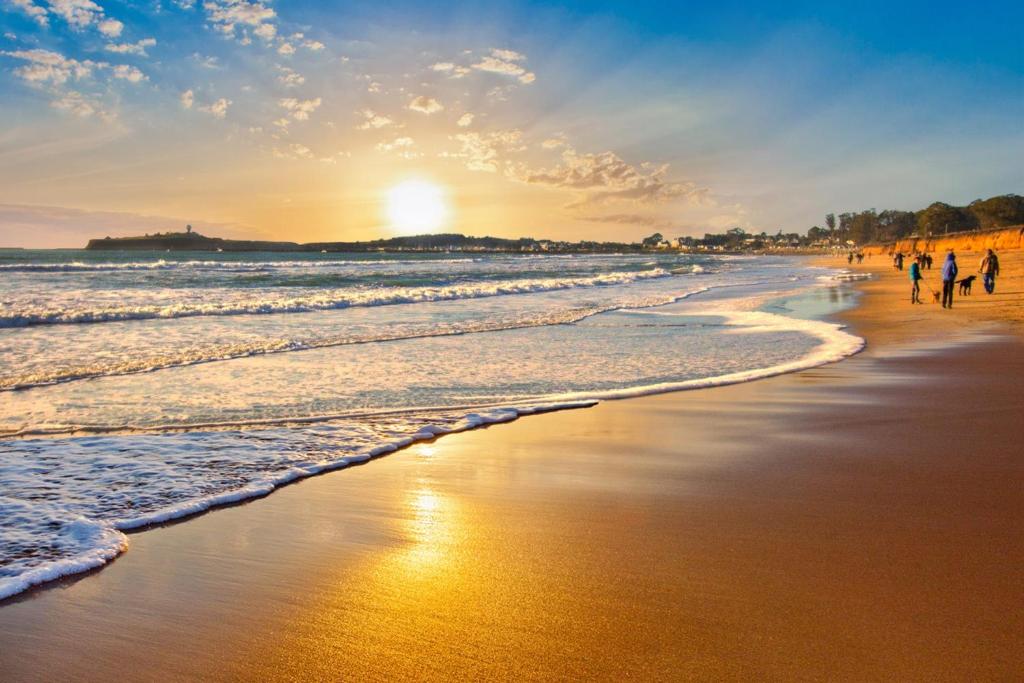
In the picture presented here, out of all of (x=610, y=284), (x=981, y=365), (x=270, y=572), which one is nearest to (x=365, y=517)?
(x=270, y=572)

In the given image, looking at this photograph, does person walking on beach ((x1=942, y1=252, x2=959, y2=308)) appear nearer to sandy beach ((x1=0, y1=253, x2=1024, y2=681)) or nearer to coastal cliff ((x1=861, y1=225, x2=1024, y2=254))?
sandy beach ((x1=0, y1=253, x2=1024, y2=681))

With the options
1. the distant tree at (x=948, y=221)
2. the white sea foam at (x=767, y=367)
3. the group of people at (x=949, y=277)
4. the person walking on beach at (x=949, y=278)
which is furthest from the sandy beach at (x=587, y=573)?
the distant tree at (x=948, y=221)

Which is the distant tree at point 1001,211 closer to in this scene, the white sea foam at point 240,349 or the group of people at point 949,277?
the group of people at point 949,277

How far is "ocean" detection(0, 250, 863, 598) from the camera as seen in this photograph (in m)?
4.76

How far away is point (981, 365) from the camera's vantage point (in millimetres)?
9914

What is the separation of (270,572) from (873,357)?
10580 mm

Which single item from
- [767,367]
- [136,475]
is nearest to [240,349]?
[136,475]

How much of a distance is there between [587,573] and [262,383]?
7007mm

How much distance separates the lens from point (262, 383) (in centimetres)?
929

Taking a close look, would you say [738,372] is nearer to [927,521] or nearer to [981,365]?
[981,365]

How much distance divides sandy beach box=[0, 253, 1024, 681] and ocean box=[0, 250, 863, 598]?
→ 1.99 ft

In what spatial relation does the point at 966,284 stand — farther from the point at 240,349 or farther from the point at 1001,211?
the point at 1001,211

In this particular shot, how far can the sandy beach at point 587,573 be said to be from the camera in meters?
2.64

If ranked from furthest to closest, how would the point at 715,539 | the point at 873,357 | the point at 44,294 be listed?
1. the point at 44,294
2. the point at 873,357
3. the point at 715,539
